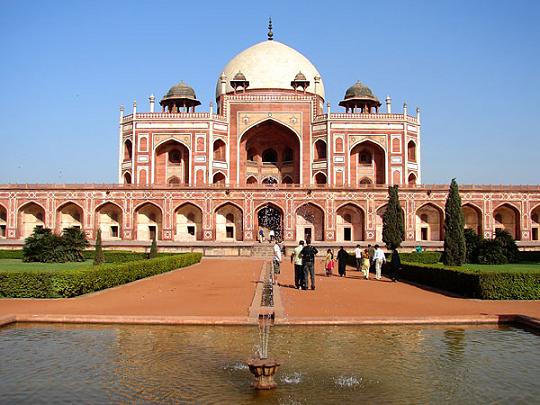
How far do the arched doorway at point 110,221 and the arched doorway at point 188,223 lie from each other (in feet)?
10.2

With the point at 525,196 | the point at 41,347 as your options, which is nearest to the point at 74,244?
the point at 41,347

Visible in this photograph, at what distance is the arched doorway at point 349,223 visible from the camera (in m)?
31.2

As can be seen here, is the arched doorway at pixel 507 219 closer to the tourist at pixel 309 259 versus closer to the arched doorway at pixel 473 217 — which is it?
the arched doorway at pixel 473 217

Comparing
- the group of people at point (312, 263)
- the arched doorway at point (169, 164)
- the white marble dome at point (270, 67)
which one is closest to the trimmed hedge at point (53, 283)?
the group of people at point (312, 263)

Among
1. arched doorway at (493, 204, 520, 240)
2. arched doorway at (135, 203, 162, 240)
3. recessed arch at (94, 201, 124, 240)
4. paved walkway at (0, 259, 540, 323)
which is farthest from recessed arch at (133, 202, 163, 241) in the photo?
paved walkway at (0, 259, 540, 323)

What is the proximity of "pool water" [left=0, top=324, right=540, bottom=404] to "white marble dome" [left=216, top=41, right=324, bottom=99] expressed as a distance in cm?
3332

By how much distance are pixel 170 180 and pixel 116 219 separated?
4931 millimetres

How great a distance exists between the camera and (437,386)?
15.9 feet

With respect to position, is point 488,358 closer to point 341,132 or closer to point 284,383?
point 284,383

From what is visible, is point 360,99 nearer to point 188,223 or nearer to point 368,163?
point 368,163

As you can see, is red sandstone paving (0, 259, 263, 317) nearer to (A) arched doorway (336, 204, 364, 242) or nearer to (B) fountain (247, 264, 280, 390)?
(B) fountain (247, 264, 280, 390)

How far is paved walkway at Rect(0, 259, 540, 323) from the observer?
794cm

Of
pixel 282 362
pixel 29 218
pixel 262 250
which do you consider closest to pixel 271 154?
pixel 262 250

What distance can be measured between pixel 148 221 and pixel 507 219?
19591 millimetres
